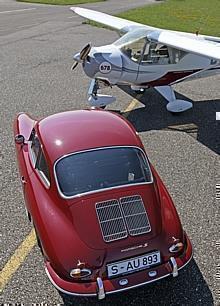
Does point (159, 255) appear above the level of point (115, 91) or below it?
above

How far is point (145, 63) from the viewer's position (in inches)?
365

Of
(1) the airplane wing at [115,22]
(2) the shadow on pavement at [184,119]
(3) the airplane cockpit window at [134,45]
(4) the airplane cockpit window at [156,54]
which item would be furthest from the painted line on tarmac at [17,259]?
(1) the airplane wing at [115,22]

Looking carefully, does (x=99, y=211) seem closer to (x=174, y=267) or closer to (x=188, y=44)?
(x=174, y=267)

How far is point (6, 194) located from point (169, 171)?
282cm

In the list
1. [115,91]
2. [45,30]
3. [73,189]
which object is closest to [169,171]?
[73,189]

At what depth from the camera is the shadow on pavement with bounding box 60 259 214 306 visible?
14.2 ft

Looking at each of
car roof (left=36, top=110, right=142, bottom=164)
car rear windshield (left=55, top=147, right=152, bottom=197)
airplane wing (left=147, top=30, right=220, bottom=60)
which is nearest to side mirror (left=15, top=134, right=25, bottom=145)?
car roof (left=36, top=110, right=142, bottom=164)

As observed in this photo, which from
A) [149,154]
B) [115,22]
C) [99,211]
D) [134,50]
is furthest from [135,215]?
[115,22]

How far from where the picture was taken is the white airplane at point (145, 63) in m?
8.88

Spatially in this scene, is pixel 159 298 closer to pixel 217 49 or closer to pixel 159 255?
pixel 159 255

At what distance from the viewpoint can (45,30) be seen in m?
22.4

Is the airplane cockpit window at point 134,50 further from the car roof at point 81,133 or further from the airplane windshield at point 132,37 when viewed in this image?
the car roof at point 81,133

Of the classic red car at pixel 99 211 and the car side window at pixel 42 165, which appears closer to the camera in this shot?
the classic red car at pixel 99 211

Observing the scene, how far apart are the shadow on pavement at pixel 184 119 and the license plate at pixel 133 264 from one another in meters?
4.16
